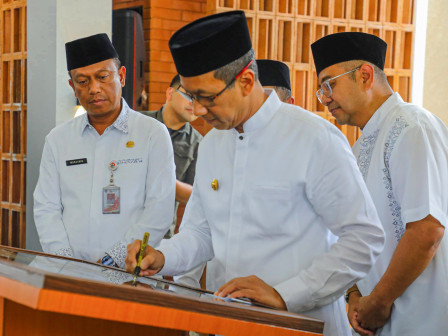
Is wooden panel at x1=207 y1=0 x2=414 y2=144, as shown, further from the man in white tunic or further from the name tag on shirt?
the man in white tunic

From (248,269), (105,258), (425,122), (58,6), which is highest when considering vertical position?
(58,6)

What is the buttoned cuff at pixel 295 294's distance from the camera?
154 cm

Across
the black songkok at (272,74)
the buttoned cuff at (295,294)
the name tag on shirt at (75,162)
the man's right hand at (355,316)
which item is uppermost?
the black songkok at (272,74)

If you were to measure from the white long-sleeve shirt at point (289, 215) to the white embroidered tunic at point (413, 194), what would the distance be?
31 cm

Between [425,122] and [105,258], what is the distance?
1.26 metres

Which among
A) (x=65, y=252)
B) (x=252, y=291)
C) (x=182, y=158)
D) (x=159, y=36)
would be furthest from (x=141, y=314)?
(x=159, y=36)

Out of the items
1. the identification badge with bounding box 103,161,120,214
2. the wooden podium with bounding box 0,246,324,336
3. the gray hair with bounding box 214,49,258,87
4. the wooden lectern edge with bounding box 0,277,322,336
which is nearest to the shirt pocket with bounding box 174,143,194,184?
the identification badge with bounding box 103,161,120,214

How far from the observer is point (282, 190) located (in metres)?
1.72

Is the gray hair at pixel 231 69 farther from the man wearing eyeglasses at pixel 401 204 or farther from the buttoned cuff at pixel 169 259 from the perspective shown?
the man wearing eyeglasses at pixel 401 204

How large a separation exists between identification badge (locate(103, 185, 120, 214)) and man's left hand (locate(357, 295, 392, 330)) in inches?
41.3

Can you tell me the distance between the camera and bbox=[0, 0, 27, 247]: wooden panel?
402cm

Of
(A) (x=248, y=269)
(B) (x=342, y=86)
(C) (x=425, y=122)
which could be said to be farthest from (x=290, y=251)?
(B) (x=342, y=86)

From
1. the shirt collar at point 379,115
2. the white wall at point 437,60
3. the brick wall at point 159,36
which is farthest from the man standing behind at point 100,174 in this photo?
the brick wall at point 159,36

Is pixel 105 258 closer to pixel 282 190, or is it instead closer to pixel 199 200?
pixel 199 200
